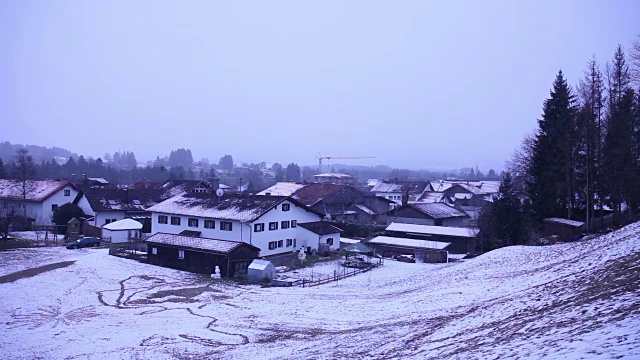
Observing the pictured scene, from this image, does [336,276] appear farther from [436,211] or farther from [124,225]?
[436,211]

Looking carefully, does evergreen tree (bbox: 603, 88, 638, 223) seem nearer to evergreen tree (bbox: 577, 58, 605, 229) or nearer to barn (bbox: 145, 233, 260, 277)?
evergreen tree (bbox: 577, 58, 605, 229)

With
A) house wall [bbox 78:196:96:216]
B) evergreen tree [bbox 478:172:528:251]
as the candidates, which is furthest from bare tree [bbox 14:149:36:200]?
evergreen tree [bbox 478:172:528:251]

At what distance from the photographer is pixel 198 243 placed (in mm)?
34531

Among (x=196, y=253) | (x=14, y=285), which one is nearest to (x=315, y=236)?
(x=196, y=253)

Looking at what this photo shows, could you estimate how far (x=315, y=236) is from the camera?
138 ft

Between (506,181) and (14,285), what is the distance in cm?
3760

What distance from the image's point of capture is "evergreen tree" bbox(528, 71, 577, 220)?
121 feet

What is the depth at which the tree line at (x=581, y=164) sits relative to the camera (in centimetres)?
3212

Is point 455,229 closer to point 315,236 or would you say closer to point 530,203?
point 530,203

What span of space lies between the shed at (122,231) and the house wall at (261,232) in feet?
11.4

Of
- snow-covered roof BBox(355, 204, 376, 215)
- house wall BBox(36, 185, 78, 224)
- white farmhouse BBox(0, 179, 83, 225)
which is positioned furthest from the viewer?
snow-covered roof BBox(355, 204, 376, 215)

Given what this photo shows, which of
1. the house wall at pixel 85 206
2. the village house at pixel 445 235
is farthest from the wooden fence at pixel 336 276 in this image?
the house wall at pixel 85 206

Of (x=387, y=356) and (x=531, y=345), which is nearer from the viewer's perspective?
(x=531, y=345)

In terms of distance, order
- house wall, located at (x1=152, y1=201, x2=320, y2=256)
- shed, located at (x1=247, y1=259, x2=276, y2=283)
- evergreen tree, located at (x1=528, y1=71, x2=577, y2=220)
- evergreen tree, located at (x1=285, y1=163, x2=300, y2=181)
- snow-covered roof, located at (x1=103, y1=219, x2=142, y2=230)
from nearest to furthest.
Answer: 1. shed, located at (x1=247, y1=259, x2=276, y2=283)
2. evergreen tree, located at (x1=528, y1=71, x2=577, y2=220)
3. house wall, located at (x1=152, y1=201, x2=320, y2=256)
4. snow-covered roof, located at (x1=103, y1=219, x2=142, y2=230)
5. evergreen tree, located at (x1=285, y1=163, x2=300, y2=181)
